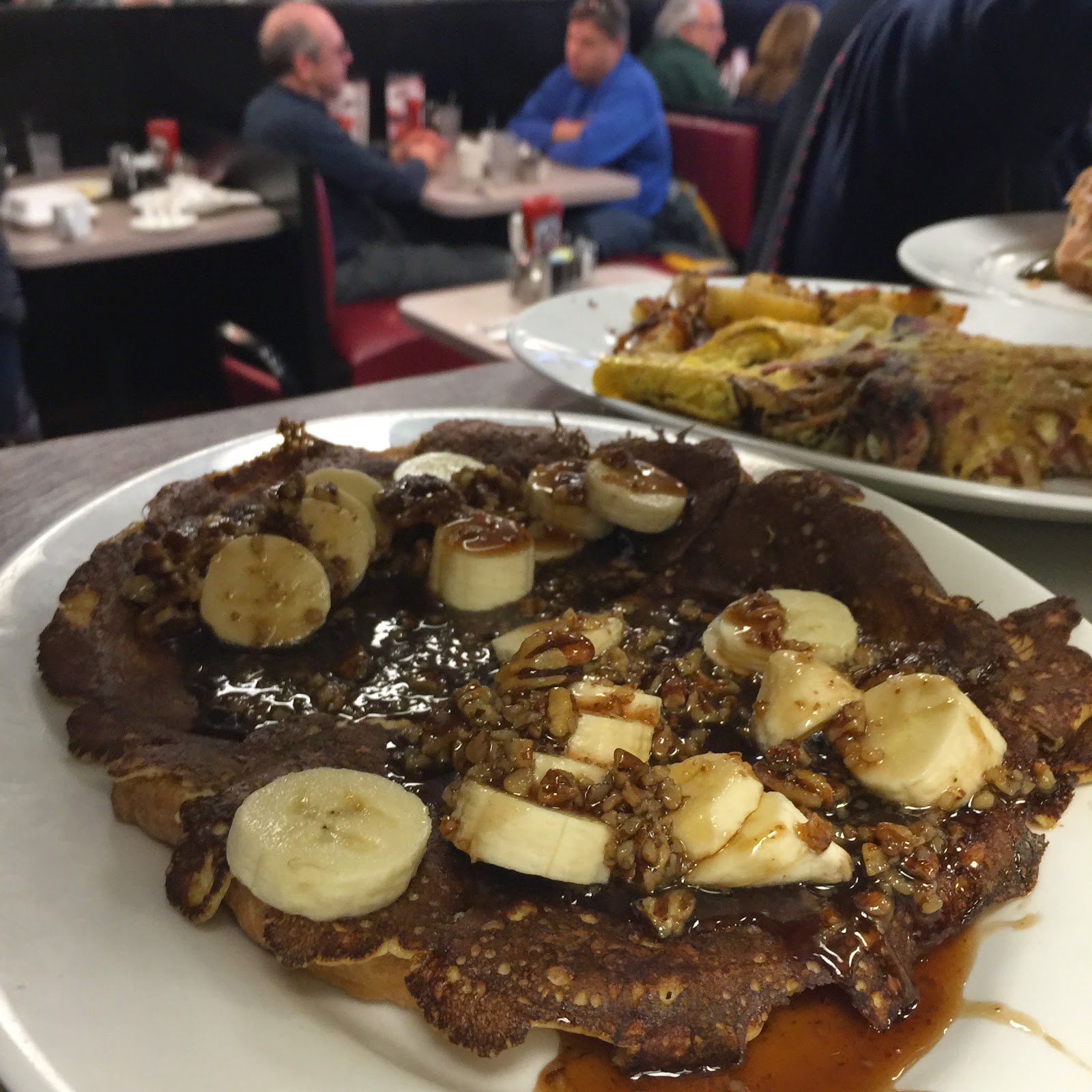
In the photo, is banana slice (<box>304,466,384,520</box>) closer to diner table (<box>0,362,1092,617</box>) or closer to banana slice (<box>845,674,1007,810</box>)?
diner table (<box>0,362,1092,617</box>)

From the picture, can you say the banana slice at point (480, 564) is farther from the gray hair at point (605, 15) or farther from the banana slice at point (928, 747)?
the gray hair at point (605, 15)

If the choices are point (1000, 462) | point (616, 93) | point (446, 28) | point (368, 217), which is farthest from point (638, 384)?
point (446, 28)

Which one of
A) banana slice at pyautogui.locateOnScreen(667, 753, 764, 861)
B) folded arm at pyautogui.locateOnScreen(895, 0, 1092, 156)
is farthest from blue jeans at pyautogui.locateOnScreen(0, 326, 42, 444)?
banana slice at pyautogui.locateOnScreen(667, 753, 764, 861)

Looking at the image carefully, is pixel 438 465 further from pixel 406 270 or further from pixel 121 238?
pixel 406 270

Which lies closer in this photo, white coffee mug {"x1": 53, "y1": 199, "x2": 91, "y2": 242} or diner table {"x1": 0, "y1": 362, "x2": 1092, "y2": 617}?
diner table {"x1": 0, "y1": 362, "x2": 1092, "y2": 617}

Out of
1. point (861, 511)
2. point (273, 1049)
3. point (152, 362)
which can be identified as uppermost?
point (861, 511)

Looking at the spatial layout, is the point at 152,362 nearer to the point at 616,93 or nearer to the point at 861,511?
the point at 616,93

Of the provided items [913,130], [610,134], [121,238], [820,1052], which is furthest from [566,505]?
[610,134]
